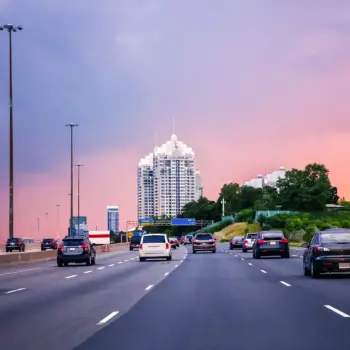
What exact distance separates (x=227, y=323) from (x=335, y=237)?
49.1 feet

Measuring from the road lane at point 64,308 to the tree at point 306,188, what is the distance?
466 ft

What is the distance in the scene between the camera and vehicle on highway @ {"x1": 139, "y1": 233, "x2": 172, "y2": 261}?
5109 centimetres

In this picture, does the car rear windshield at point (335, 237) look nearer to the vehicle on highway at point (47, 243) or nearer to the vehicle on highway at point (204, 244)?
the vehicle on highway at point (204, 244)

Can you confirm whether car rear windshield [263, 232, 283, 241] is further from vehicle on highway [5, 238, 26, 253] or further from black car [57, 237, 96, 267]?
vehicle on highway [5, 238, 26, 253]

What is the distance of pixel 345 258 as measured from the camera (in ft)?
93.2

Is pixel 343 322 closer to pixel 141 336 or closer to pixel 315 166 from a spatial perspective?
pixel 141 336

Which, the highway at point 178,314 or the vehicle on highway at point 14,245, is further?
the vehicle on highway at point 14,245

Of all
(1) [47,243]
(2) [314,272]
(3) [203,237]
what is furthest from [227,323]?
(1) [47,243]

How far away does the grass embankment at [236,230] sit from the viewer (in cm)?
15438

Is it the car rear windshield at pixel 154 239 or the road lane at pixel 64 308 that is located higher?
the car rear windshield at pixel 154 239

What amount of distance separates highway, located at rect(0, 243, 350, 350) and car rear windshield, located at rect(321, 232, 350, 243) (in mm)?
1384

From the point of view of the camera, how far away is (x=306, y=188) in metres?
171

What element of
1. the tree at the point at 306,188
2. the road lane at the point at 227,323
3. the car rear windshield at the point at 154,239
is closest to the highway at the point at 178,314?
the road lane at the point at 227,323

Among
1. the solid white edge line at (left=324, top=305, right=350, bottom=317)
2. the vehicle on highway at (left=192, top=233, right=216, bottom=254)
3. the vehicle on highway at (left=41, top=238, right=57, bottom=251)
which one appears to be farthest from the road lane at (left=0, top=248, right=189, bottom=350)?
the vehicle on highway at (left=41, top=238, right=57, bottom=251)
